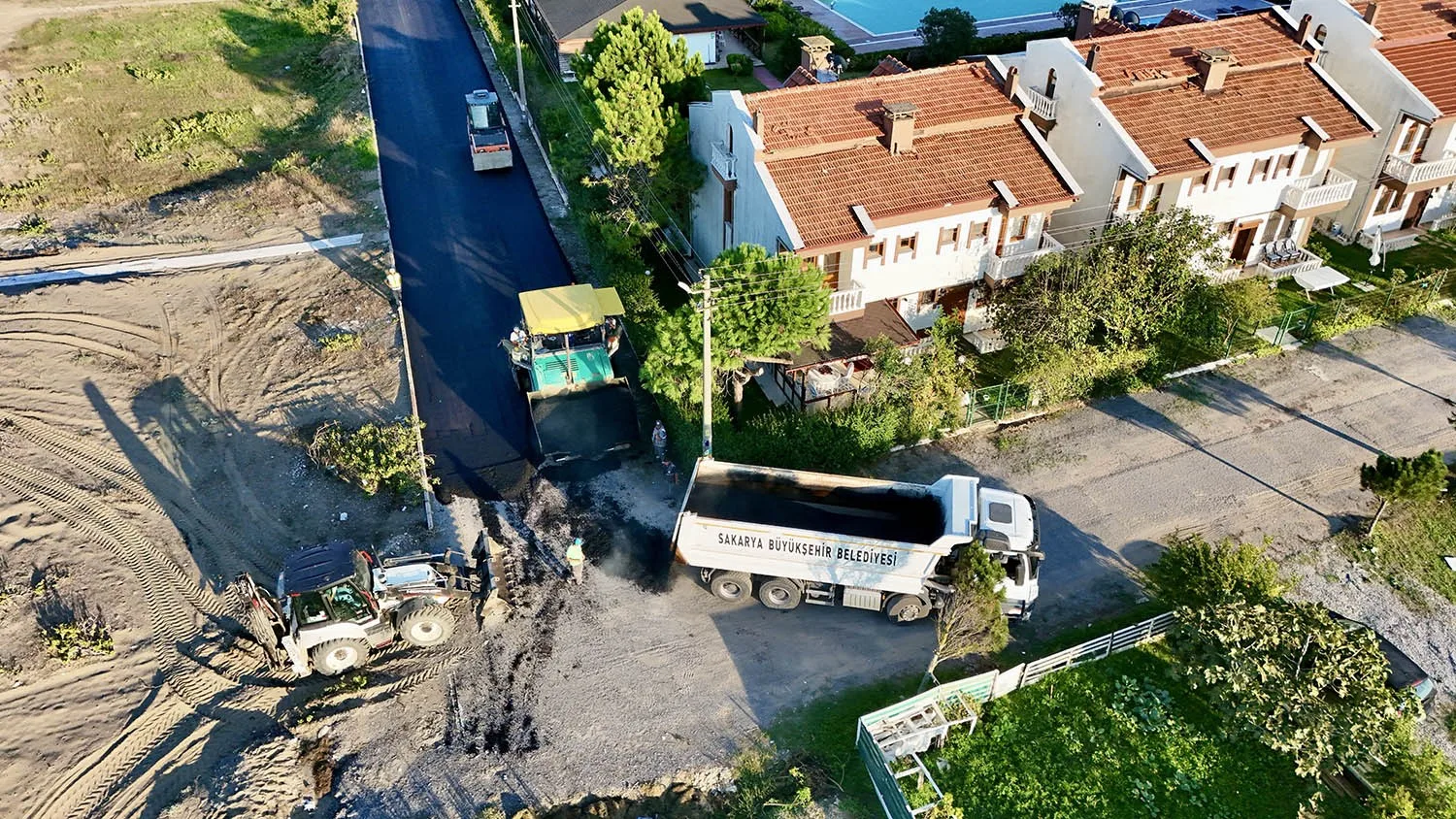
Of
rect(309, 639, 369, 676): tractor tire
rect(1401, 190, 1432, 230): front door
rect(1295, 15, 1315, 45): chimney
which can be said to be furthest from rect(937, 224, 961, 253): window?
rect(1401, 190, 1432, 230): front door

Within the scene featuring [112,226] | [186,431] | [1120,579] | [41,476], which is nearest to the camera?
[1120,579]

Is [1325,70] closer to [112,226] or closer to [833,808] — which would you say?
[833,808]

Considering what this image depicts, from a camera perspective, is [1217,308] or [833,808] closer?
[833,808]

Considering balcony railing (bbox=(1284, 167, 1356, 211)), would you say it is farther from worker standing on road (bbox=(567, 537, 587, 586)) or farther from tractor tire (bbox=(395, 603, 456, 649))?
tractor tire (bbox=(395, 603, 456, 649))

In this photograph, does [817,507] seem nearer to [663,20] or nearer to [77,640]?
[77,640]

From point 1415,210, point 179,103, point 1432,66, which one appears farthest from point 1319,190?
point 179,103

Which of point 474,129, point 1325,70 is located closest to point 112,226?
point 474,129
